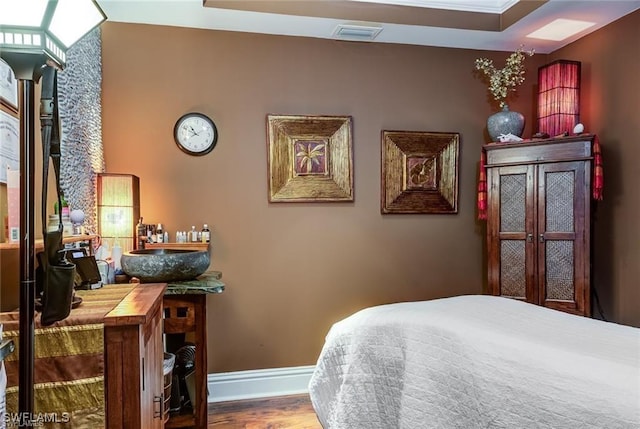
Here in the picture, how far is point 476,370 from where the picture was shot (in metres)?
1.41

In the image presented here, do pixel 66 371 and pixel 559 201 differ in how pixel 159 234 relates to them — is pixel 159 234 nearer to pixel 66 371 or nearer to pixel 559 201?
pixel 66 371

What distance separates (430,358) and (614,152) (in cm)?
226

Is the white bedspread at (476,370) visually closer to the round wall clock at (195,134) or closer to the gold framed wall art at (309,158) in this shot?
the gold framed wall art at (309,158)

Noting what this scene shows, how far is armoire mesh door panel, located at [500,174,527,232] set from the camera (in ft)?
9.66

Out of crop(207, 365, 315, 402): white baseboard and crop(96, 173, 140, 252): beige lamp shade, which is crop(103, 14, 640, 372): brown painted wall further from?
crop(96, 173, 140, 252): beige lamp shade

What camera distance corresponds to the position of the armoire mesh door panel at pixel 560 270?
2.78 m

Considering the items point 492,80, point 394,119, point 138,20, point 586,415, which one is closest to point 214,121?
point 138,20

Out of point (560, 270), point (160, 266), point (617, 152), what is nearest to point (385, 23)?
point (617, 152)

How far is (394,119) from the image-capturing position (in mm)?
3264

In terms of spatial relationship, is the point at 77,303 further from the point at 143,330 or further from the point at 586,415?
the point at 586,415

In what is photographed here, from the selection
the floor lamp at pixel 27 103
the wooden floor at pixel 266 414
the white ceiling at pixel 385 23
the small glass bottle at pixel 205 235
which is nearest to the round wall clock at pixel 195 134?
the small glass bottle at pixel 205 235

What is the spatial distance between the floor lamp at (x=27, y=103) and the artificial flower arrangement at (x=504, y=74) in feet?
9.89

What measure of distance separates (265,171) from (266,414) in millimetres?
1626

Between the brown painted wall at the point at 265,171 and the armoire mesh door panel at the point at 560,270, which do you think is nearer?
the armoire mesh door panel at the point at 560,270
